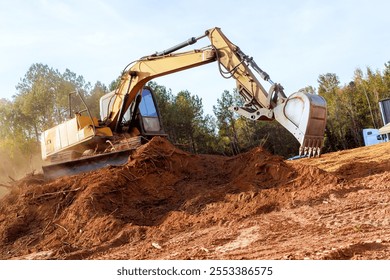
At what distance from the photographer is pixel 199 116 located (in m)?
39.6

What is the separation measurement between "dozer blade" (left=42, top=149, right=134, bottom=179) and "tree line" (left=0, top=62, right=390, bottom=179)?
20.6 meters


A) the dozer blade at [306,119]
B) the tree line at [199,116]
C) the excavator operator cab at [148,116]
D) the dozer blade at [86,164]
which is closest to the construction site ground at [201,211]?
the dozer blade at [306,119]

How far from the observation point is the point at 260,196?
7.23m

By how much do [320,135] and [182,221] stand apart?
2.97 m

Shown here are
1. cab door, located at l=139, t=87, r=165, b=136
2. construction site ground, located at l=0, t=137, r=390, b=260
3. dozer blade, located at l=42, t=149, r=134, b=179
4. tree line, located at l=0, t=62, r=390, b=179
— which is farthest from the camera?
tree line, located at l=0, t=62, r=390, b=179

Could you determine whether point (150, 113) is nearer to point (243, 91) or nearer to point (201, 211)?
point (243, 91)

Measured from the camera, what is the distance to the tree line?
3241 cm

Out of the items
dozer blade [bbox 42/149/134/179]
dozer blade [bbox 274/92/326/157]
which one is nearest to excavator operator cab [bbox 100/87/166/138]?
dozer blade [bbox 42/149/134/179]

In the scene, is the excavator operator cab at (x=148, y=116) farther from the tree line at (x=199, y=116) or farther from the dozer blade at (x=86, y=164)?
the tree line at (x=199, y=116)

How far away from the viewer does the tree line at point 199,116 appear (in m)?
32.4

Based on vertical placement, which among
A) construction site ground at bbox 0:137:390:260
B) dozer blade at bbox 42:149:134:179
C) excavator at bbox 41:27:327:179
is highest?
excavator at bbox 41:27:327:179

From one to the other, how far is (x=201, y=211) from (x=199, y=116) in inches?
1277

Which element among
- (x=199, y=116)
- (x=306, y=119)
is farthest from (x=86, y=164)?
(x=199, y=116)

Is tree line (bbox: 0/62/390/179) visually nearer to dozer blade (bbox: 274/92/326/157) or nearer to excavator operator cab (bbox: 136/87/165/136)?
excavator operator cab (bbox: 136/87/165/136)
